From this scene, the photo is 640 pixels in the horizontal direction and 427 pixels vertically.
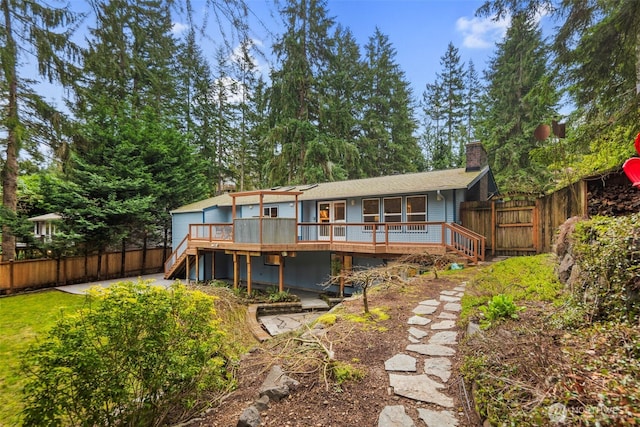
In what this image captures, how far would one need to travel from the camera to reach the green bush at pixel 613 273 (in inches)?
106

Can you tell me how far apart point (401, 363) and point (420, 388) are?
0.52 meters

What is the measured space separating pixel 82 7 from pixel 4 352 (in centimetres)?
810

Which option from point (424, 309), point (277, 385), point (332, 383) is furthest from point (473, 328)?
point (277, 385)

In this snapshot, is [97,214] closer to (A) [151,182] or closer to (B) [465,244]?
(A) [151,182]

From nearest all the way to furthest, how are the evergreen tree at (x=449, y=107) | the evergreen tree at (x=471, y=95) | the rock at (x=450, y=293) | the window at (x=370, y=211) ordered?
1. the rock at (x=450, y=293)
2. the window at (x=370, y=211)
3. the evergreen tree at (x=471, y=95)
4. the evergreen tree at (x=449, y=107)

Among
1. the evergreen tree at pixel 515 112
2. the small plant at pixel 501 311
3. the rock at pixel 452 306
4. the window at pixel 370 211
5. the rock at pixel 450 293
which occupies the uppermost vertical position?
the evergreen tree at pixel 515 112

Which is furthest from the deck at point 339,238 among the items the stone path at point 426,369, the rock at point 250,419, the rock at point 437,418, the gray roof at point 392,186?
the rock at point 250,419

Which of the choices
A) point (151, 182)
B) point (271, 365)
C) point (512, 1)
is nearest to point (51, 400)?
point (271, 365)

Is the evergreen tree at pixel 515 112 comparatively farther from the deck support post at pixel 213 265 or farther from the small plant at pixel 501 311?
the deck support post at pixel 213 265

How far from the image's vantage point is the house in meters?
9.95

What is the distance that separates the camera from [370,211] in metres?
12.3

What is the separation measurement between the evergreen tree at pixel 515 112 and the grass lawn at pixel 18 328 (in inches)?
793

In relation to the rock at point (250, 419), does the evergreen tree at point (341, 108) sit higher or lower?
higher

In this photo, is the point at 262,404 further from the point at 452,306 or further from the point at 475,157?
the point at 475,157
